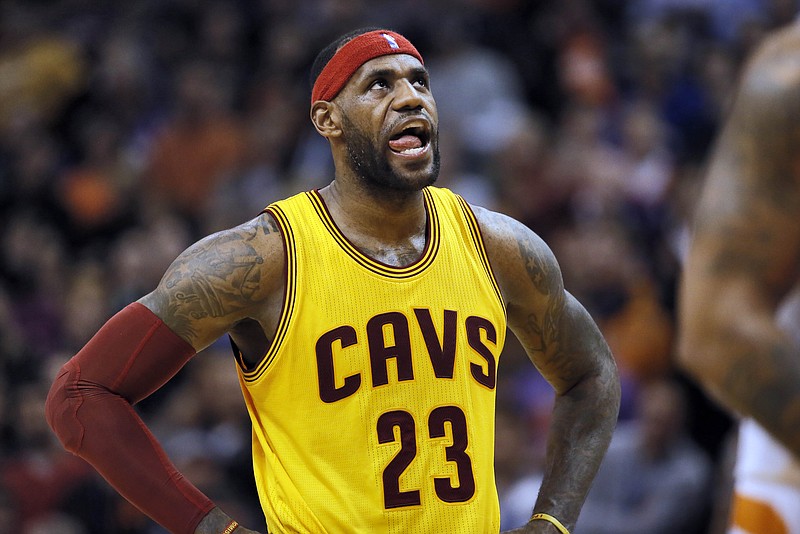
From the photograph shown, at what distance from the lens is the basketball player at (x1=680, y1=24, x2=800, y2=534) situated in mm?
2598

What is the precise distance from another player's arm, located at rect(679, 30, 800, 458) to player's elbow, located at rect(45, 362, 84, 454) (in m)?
1.91

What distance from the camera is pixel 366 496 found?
A: 3838 millimetres

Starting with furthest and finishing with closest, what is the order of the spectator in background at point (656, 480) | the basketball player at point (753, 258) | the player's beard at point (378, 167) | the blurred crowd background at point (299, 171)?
the blurred crowd background at point (299, 171), the spectator in background at point (656, 480), the player's beard at point (378, 167), the basketball player at point (753, 258)

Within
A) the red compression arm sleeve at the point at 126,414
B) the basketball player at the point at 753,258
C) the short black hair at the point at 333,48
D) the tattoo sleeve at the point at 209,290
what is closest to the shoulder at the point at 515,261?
the short black hair at the point at 333,48

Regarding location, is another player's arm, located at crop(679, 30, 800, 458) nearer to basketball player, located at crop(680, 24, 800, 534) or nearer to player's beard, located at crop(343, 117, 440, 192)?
basketball player, located at crop(680, 24, 800, 534)

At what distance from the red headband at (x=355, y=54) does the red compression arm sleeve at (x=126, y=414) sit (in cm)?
94

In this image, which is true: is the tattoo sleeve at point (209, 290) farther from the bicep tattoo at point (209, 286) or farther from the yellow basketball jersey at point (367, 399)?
the yellow basketball jersey at point (367, 399)

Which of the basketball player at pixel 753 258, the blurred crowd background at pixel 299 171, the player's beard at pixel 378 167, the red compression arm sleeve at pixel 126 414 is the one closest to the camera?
the basketball player at pixel 753 258

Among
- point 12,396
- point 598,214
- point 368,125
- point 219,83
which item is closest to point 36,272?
point 12,396

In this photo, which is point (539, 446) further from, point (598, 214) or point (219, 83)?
point (219, 83)

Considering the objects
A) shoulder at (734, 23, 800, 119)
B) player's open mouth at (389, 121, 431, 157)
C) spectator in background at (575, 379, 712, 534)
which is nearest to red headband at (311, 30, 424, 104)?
player's open mouth at (389, 121, 431, 157)

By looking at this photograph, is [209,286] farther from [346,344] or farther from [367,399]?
[367,399]

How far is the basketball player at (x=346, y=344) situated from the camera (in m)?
3.83

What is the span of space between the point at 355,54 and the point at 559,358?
1.24m
